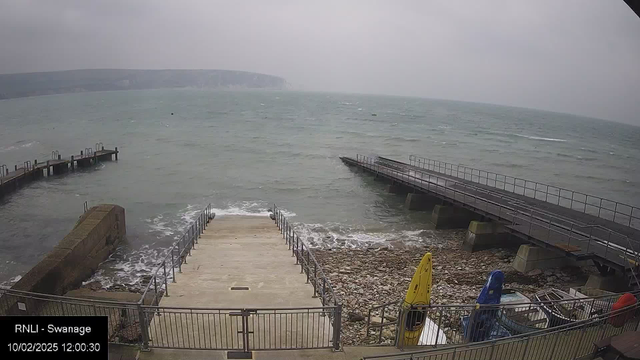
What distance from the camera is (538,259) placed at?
1748cm

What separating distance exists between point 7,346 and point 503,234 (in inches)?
836

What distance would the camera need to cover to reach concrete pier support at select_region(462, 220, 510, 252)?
20812mm

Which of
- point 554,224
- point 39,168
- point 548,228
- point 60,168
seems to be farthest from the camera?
point 60,168

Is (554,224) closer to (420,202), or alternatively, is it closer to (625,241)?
(625,241)

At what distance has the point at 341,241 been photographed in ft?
76.3

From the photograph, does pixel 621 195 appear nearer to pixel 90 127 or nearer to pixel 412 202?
pixel 412 202

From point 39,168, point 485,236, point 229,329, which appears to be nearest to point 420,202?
point 485,236

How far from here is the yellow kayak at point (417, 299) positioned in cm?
798

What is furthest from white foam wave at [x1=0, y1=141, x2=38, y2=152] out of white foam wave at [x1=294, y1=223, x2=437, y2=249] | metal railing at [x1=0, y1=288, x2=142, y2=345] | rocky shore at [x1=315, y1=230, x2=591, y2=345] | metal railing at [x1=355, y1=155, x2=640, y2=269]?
metal railing at [x1=355, y1=155, x2=640, y2=269]

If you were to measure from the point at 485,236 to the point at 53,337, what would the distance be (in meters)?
19.9

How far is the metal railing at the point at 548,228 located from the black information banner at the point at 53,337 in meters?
16.3

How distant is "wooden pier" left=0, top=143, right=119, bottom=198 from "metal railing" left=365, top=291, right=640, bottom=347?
3327 cm

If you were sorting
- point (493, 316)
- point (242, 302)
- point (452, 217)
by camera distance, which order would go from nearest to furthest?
point (493, 316) < point (242, 302) < point (452, 217)

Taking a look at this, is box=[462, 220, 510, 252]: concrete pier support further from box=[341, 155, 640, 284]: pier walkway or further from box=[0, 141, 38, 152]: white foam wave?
box=[0, 141, 38, 152]: white foam wave
